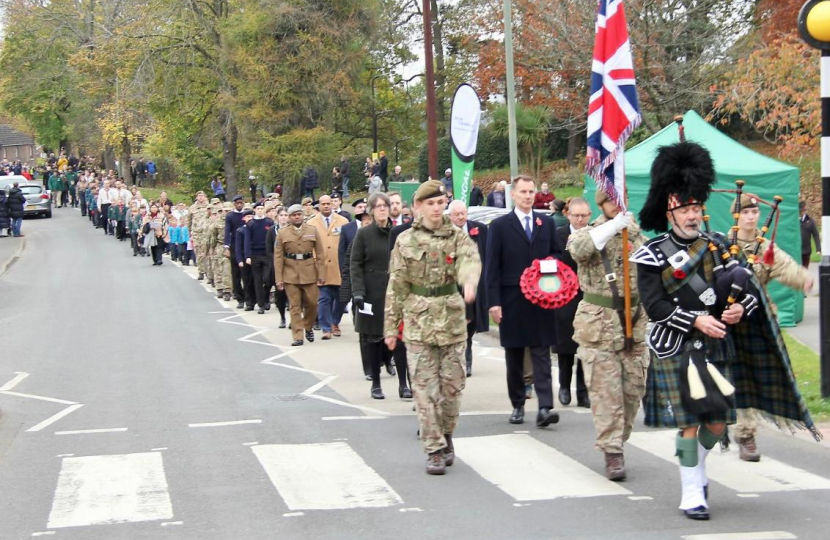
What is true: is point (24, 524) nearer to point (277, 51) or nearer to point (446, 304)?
point (446, 304)

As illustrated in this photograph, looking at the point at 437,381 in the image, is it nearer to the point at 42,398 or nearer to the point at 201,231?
the point at 42,398

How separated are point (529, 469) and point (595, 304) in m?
1.26

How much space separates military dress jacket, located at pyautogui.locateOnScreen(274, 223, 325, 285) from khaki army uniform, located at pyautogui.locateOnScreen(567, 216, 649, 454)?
8312 millimetres

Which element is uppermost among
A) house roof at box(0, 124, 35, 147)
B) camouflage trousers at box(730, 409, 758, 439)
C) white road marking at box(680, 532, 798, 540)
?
house roof at box(0, 124, 35, 147)

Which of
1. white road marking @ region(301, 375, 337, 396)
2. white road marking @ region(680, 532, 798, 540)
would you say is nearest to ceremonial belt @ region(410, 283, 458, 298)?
white road marking @ region(680, 532, 798, 540)

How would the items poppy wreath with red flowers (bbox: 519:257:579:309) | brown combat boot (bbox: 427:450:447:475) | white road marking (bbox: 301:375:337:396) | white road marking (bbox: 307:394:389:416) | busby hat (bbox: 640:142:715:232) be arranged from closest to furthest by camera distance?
1. busby hat (bbox: 640:142:715:232)
2. brown combat boot (bbox: 427:450:447:475)
3. poppy wreath with red flowers (bbox: 519:257:579:309)
4. white road marking (bbox: 307:394:389:416)
5. white road marking (bbox: 301:375:337:396)

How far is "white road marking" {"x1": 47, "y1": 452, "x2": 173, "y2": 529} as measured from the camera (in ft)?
24.1

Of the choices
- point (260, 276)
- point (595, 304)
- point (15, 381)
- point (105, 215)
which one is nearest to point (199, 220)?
point (260, 276)

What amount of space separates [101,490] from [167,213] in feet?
89.5

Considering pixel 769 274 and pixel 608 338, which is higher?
pixel 769 274

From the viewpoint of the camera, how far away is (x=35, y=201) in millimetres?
53688

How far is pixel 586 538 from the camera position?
6.54 metres

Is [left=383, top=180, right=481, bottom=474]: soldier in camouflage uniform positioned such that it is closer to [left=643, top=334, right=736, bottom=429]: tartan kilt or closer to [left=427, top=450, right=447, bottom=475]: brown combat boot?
[left=427, top=450, right=447, bottom=475]: brown combat boot

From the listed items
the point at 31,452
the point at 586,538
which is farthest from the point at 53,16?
the point at 586,538
